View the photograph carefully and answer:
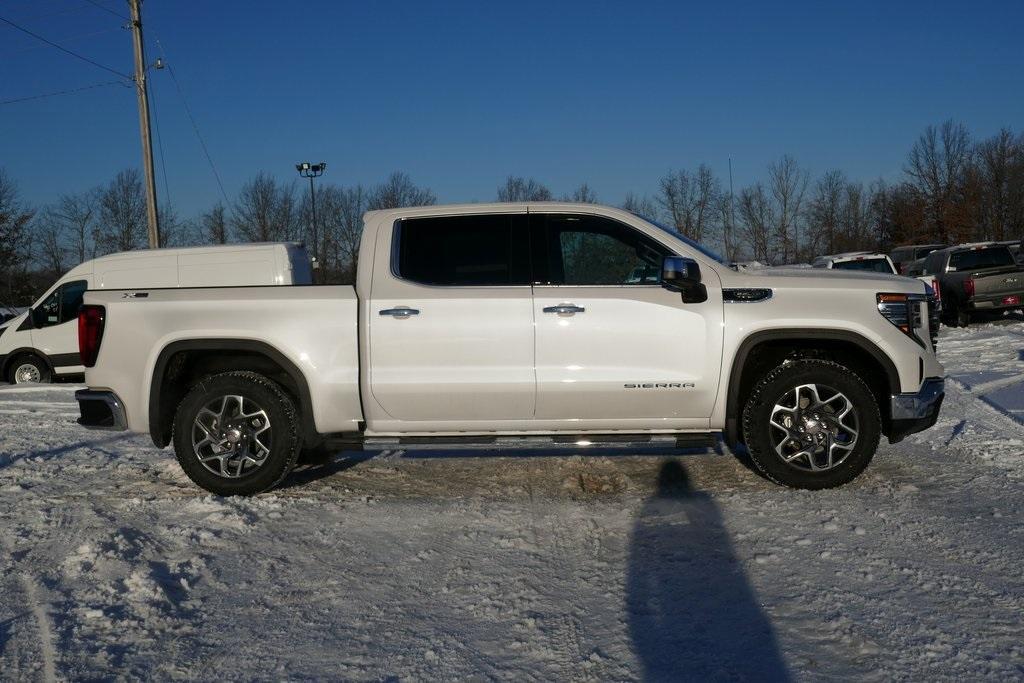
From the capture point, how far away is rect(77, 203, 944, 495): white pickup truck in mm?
5801

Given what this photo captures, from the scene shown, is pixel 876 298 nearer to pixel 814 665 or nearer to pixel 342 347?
pixel 814 665

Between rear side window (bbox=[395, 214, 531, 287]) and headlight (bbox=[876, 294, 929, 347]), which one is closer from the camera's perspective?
headlight (bbox=[876, 294, 929, 347])

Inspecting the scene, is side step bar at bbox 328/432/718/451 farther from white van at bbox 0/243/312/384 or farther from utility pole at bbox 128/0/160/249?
utility pole at bbox 128/0/160/249

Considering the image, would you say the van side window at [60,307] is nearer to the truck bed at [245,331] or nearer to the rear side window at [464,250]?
the truck bed at [245,331]

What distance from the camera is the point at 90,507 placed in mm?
5953

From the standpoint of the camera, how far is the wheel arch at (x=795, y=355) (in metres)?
5.80

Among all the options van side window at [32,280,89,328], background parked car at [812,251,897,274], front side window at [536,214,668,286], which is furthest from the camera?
background parked car at [812,251,897,274]

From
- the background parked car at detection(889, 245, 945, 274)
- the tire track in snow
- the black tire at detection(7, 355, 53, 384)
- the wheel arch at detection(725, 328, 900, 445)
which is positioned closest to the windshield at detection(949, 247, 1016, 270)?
the background parked car at detection(889, 245, 945, 274)

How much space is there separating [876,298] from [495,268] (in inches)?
98.4

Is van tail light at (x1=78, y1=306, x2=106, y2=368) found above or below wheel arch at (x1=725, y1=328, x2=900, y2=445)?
above

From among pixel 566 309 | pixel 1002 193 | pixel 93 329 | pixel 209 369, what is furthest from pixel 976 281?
pixel 1002 193

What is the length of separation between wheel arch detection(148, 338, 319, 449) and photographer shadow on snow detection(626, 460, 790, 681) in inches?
95.2

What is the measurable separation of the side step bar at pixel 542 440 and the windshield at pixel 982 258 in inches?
673

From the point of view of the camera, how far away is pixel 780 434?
5.84 meters
